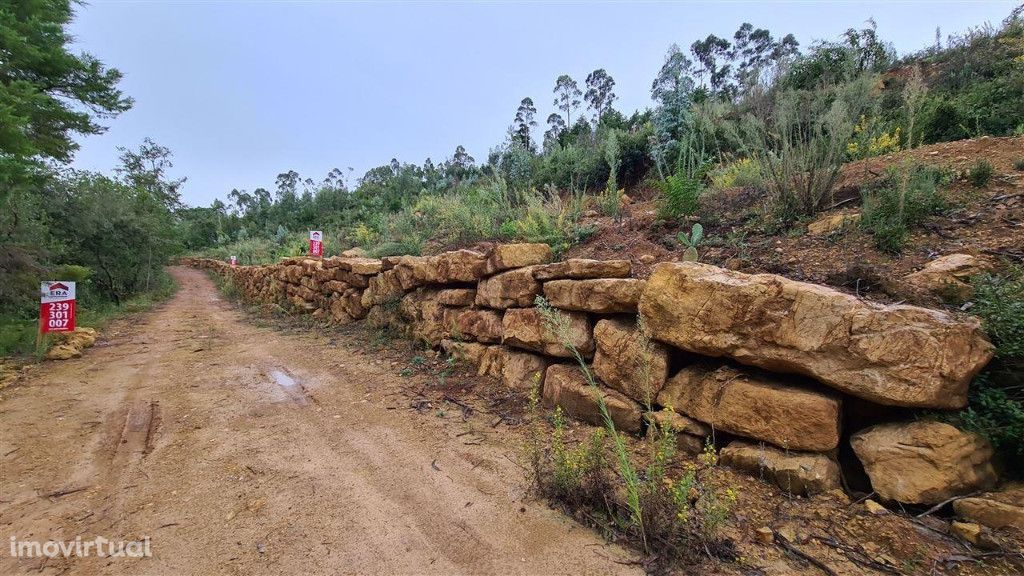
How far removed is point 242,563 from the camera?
6.21 ft

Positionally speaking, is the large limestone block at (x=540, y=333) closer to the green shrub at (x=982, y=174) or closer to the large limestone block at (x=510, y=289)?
the large limestone block at (x=510, y=289)

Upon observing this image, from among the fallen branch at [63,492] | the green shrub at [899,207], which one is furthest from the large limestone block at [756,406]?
the fallen branch at [63,492]

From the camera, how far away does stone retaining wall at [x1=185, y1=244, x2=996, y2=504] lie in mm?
1992

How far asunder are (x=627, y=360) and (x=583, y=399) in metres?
0.48

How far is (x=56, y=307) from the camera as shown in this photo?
5.69 meters

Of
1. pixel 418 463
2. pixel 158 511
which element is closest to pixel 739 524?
pixel 418 463

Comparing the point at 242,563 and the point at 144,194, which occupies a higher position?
the point at 144,194

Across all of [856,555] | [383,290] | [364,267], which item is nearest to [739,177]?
[856,555]

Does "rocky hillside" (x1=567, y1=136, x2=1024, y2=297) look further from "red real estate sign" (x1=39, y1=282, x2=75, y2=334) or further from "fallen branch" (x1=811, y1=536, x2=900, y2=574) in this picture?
"red real estate sign" (x1=39, y1=282, x2=75, y2=334)

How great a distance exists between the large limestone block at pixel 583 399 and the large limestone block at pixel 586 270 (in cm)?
82

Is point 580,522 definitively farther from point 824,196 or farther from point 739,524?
point 824,196

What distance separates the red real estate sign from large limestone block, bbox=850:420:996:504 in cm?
881

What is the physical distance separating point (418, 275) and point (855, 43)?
485 inches

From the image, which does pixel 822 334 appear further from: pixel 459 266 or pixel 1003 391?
pixel 459 266
